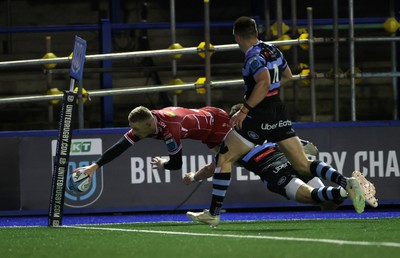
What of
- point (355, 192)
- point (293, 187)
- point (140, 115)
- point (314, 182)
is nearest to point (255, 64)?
point (355, 192)

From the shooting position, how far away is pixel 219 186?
37.5ft

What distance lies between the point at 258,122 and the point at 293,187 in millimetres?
1442

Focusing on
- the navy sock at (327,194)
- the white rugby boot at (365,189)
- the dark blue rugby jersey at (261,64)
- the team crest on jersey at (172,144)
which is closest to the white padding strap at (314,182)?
the navy sock at (327,194)

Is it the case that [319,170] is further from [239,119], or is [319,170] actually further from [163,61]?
[163,61]

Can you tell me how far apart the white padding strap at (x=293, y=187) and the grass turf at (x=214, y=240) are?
Answer: 337 millimetres

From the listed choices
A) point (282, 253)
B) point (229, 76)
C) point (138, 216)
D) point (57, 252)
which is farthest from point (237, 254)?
point (229, 76)

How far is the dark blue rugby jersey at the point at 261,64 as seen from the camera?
11.2 meters

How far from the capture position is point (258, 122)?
11391mm

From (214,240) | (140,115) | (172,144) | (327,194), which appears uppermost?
(140,115)

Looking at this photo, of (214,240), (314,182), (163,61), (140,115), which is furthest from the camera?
(163,61)

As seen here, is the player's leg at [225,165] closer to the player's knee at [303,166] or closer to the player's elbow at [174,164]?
the player's knee at [303,166]

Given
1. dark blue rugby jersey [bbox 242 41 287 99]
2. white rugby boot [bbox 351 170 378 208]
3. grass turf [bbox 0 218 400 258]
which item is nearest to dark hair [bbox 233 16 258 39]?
dark blue rugby jersey [bbox 242 41 287 99]

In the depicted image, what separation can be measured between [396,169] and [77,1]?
9539 mm

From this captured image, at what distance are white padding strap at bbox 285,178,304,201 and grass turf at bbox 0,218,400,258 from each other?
0.34 metres
